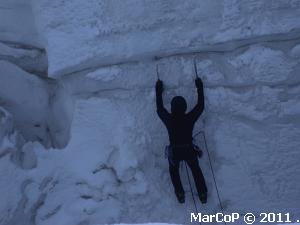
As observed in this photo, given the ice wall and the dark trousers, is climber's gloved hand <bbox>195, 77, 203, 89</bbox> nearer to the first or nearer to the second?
the ice wall

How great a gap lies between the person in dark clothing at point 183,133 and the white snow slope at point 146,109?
206 mm

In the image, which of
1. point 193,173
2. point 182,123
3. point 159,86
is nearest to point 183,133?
point 182,123

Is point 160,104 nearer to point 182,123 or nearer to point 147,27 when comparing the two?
point 182,123

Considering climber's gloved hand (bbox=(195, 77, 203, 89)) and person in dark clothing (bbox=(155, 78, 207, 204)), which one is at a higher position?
climber's gloved hand (bbox=(195, 77, 203, 89))

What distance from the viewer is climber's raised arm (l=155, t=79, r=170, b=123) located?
3.40 m

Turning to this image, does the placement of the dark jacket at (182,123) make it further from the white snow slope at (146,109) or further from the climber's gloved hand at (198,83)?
the white snow slope at (146,109)

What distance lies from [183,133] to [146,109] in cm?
48

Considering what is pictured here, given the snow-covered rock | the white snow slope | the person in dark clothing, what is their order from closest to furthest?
the person in dark clothing < the white snow slope < the snow-covered rock

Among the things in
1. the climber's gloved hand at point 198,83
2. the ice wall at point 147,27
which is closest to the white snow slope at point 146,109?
the ice wall at point 147,27

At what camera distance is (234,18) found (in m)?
3.44

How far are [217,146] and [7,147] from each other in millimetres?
1747

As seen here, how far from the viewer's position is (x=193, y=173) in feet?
11.2

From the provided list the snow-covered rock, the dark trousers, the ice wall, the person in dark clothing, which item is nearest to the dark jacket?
the person in dark clothing

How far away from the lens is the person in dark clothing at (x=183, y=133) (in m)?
3.36
